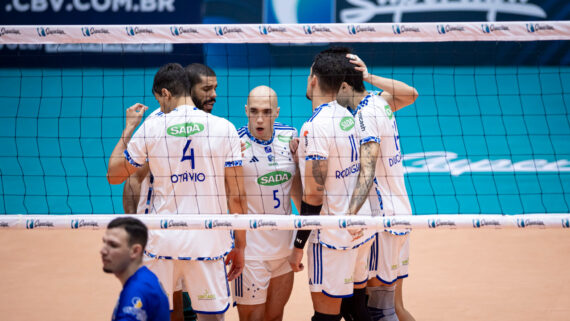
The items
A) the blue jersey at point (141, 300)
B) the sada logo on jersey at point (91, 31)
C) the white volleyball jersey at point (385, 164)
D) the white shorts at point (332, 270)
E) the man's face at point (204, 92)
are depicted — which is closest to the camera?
the blue jersey at point (141, 300)

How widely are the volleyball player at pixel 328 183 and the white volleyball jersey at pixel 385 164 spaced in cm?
18

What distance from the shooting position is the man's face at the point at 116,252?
10.5ft

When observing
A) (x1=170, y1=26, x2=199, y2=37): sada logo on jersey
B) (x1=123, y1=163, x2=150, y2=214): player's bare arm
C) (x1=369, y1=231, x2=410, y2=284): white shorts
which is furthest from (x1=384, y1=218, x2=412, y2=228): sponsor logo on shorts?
(x1=123, y1=163, x2=150, y2=214): player's bare arm

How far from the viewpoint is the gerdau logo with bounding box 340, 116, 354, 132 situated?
15.0 feet

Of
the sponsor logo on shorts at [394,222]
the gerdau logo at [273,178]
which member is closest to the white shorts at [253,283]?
the gerdau logo at [273,178]

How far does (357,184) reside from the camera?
4.54m

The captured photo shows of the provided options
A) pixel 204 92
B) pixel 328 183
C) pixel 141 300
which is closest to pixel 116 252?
pixel 141 300

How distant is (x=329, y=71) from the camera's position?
181 inches

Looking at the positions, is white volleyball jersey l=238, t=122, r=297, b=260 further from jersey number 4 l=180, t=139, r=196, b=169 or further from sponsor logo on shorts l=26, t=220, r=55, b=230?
sponsor logo on shorts l=26, t=220, r=55, b=230

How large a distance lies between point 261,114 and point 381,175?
97 cm

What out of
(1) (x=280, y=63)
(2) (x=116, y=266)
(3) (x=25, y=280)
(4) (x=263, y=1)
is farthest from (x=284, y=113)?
(2) (x=116, y=266)

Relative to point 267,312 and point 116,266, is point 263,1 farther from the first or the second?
point 116,266

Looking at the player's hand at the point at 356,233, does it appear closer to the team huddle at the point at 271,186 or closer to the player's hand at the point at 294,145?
the team huddle at the point at 271,186

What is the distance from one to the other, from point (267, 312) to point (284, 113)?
23.6ft
